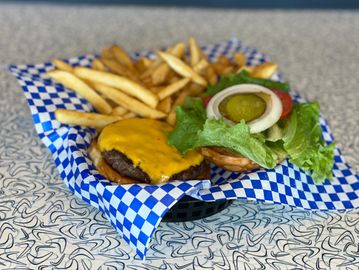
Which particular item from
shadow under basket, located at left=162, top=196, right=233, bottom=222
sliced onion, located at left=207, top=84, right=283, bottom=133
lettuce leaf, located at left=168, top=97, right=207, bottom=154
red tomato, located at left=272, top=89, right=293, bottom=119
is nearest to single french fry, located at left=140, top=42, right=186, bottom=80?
lettuce leaf, located at left=168, top=97, right=207, bottom=154

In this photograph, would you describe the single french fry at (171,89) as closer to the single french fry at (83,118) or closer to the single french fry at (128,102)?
the single french fry at (128,102)

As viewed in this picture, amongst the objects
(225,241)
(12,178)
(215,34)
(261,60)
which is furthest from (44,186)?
(215,34)

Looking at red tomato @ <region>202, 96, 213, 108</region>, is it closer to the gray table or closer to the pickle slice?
the pickle slice

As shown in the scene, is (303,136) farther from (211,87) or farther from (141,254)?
(141,254)

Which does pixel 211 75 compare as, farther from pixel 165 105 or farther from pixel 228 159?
pixel 228 159

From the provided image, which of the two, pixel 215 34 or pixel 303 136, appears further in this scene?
pixel 215 34

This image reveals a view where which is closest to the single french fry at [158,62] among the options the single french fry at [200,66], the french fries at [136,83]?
the french fries at [136,83]
